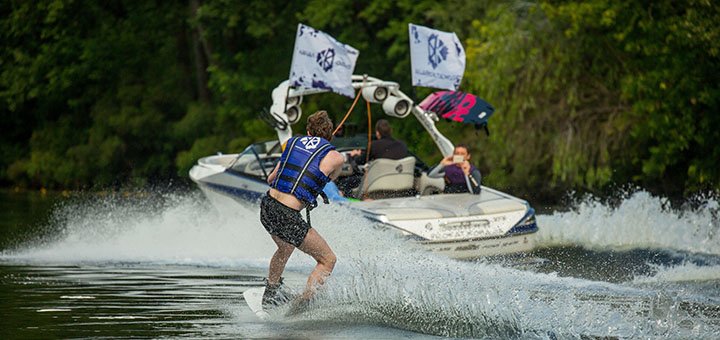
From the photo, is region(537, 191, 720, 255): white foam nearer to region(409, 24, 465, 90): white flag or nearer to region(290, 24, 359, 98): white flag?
region(409, 24, 465, 90): white flag

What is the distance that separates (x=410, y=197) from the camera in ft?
55.3

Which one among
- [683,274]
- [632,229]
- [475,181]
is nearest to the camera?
[683,274]

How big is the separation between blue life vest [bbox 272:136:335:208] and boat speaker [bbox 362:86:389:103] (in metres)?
8.19

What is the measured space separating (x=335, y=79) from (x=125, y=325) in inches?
332

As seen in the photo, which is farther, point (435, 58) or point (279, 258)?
point (435, 58)

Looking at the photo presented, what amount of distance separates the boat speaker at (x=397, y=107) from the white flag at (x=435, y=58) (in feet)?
1.40

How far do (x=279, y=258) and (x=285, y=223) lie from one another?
0.33 m

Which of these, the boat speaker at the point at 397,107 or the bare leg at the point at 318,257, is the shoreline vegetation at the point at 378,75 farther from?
the bare leg at the point at 318,257

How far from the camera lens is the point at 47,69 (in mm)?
45562

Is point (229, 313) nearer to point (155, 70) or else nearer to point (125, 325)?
point (125, 325)

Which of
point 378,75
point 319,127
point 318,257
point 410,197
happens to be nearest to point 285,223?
point 318,257

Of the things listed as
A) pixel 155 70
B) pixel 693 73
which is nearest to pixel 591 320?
pixel 693 73

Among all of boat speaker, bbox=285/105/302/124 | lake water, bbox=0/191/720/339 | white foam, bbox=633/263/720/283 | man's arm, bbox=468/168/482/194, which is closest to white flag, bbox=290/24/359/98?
boat speaker, bbox=285/105/302/124

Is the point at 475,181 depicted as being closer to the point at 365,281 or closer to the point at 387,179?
the point at 387,179
